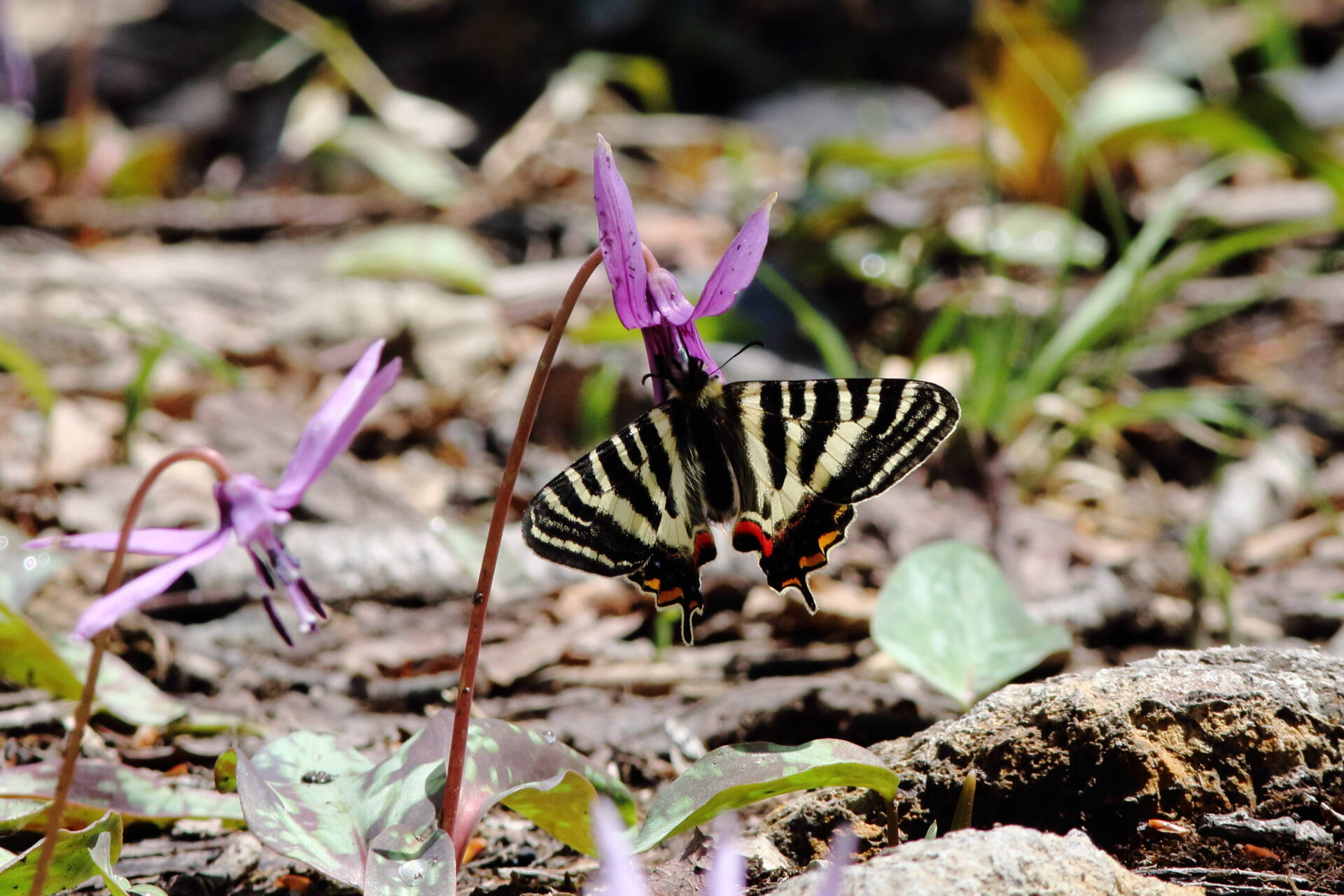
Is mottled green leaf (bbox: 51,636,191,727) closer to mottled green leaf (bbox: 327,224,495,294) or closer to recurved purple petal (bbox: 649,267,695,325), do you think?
recurved purple petal (bbox: 649,267,695,325)

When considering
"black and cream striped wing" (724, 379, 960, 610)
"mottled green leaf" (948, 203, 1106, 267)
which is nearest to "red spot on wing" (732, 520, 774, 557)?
"black and cream striped wing" (724, 379, 960, 610)

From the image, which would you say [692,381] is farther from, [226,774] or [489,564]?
[226,774]

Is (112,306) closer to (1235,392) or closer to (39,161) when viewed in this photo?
(39,161)

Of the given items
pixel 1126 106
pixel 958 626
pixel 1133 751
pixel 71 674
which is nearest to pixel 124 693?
pixel 71 674

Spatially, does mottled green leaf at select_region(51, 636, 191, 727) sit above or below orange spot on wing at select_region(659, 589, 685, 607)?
below

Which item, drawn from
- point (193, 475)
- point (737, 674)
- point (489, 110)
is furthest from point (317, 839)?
point (489, 110)
